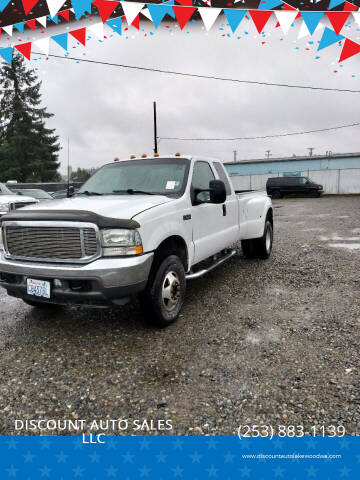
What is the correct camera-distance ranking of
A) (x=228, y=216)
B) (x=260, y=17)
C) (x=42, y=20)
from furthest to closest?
(x=42, y=20) < (x=260, y=17) < (x=228, y=216)

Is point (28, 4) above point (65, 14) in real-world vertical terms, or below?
below

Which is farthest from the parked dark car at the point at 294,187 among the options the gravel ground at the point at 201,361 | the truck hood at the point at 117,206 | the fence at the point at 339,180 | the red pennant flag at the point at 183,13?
the truck hood at the point at 117,206

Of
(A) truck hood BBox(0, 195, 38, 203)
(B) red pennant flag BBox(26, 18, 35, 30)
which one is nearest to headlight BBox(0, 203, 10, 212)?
(A) truck hood BBox(0, 195, 38, 203)

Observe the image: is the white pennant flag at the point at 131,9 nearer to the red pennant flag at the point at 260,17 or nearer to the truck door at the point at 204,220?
the red pennant flag at the point at 260,17

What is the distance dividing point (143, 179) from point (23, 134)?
43160mm

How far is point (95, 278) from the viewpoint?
289cm

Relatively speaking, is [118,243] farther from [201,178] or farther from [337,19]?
[337,19]

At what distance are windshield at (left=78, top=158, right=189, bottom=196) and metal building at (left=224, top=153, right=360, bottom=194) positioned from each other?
2634cm

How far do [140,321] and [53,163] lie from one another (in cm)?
4227

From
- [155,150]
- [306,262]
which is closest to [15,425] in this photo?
[306,262]

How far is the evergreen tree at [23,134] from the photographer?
39750 mm

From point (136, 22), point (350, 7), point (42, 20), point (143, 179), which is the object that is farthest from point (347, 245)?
point (42, 20)

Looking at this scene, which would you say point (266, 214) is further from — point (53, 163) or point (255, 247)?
point (53, 163)

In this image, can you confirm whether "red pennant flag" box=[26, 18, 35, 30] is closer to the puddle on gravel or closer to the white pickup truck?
the white pickup truck
